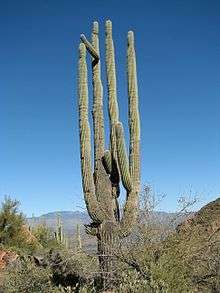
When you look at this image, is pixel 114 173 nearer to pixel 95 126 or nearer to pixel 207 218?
pixel 95 126

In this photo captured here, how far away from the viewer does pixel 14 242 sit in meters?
25.1

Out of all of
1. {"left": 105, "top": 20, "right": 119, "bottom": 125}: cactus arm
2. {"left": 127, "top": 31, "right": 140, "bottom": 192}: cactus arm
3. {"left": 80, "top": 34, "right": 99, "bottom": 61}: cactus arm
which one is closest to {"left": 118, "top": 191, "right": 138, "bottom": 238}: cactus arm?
{"left": 127, "top": 31, "right": 140, "bottom": 192}: cactus arm

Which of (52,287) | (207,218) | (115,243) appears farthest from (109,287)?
(207,218)

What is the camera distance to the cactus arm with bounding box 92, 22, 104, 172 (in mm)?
13688

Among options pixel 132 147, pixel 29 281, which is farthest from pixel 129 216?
pixel 29 281

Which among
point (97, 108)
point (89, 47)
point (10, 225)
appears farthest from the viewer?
point (10, 225)

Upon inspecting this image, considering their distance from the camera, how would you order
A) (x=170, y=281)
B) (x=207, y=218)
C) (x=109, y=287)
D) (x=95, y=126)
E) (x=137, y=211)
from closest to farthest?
(x=170, y=281), (x=109, y=287), (x=137, y=211), (x=95, y=126), (x=207, y=218)

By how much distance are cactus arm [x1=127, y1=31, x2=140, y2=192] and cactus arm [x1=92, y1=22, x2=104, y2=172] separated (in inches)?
31.1

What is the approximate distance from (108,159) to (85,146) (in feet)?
2.32

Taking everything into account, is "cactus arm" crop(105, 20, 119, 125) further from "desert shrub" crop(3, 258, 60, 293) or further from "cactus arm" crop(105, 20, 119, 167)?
"desert shrub" crop(3, 258, 60, 293)

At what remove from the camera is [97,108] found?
14.0 m

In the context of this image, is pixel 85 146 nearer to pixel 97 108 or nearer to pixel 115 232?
pixel 97 108

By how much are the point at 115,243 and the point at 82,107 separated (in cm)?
374

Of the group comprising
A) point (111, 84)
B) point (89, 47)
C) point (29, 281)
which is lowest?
point (29, 281)
